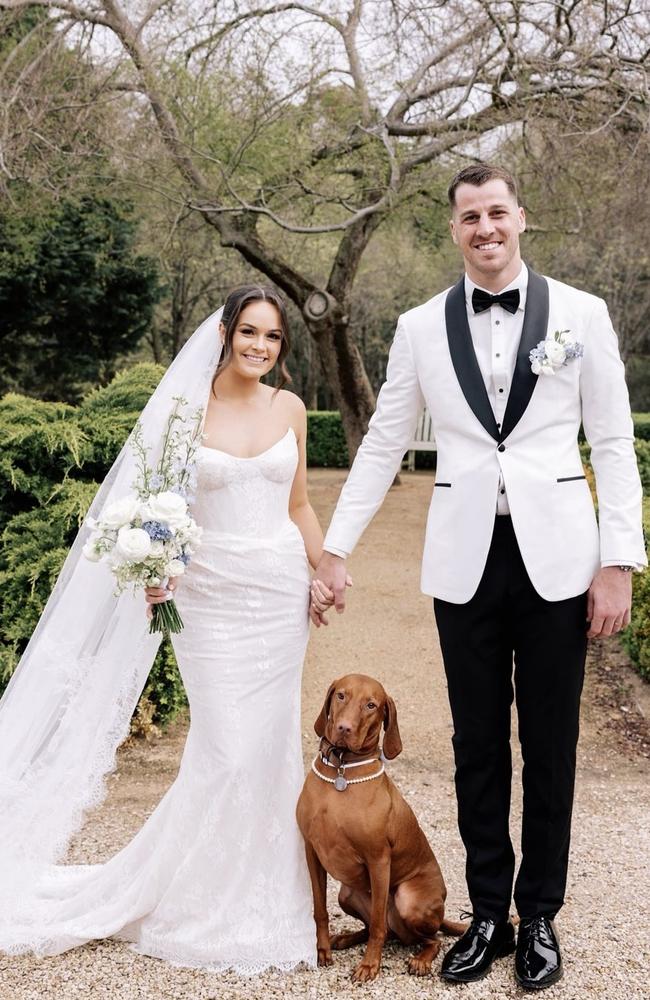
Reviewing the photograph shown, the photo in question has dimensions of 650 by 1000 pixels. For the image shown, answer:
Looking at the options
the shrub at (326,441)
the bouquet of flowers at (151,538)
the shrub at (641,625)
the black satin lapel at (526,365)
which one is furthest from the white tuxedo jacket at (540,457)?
the shrub at (326,441)

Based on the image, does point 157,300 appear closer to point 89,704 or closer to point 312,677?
point 312,677

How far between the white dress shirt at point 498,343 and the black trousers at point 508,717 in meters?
0.32

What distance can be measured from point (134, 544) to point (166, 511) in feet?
0.50

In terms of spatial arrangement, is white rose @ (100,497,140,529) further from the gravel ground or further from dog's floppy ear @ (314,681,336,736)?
the gravel ground

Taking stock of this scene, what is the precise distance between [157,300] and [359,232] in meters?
6.60

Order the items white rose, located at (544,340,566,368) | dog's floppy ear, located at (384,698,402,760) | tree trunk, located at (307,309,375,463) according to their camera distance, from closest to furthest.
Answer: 1. white rose, located at (544,340,566,368)
2. dog's floppy ear, located at (384,698,402,760)
3. tree trunk, located at (307,309,375,463)

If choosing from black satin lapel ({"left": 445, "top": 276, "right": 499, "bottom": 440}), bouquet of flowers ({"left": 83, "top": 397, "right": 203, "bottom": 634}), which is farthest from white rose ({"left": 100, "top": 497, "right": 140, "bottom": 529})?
black satin lapel ({"left": 445, "top": 276, "right": 499, "bottom": 440})

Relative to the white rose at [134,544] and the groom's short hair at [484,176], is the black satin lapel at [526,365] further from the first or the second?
the white rose at [134,544]

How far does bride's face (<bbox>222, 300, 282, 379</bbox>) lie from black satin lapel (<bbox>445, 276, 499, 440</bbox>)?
2.26ft

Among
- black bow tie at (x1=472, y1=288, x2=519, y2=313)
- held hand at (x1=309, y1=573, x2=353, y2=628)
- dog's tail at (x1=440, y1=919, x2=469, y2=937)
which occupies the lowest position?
dog's tail at (x1=440, y1=919, x2=469, y2=937)

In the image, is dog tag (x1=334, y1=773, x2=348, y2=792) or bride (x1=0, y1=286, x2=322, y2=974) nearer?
dog tag (x1=334, y1=773, x2=348, y2=792)

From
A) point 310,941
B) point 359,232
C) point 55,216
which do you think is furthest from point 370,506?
point 55,216

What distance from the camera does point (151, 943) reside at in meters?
3.21

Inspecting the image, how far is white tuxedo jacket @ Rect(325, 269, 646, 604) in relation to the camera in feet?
9.50
